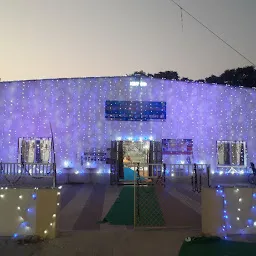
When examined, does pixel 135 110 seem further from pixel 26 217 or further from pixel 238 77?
pixel 238 77

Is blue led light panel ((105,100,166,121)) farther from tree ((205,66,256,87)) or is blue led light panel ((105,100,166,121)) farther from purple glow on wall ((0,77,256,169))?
tree ((205,66,256,87))

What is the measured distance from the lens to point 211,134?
15625 millimetres

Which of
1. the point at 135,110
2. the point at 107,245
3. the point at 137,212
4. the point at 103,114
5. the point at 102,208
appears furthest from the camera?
the point at 135,110

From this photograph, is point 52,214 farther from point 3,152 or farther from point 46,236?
point 3,152

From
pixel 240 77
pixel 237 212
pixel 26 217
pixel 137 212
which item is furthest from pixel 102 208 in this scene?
pixel 240 77

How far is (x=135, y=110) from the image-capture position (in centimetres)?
1541

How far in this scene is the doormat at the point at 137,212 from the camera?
7055mm

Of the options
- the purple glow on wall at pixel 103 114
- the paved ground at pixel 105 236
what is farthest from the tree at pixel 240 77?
the paved ground at pixel 105 236

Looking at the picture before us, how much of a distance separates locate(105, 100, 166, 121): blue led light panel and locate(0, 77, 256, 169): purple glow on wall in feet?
0.68

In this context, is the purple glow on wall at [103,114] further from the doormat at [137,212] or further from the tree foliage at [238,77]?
the tree foliage at [238,77]

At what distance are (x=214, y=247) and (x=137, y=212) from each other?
2827 mm

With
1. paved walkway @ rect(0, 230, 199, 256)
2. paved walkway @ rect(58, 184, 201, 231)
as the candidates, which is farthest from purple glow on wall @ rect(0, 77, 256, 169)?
paved walkway @ rect(0, 230, 199, 256)

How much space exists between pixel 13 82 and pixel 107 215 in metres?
10.0

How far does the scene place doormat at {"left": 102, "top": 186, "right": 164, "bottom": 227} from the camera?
7055mm
